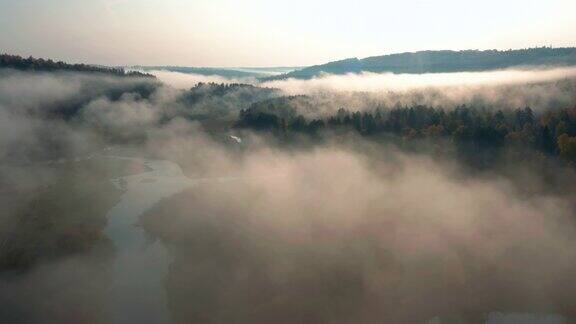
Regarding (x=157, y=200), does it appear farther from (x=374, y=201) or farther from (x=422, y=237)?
(x=422, y=237)

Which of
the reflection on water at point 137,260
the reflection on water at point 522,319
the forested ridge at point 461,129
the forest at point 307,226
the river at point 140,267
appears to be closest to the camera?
the reflection on water at point 522,319

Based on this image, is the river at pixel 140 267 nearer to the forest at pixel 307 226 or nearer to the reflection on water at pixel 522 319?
the reflection on water at pixel 522 319

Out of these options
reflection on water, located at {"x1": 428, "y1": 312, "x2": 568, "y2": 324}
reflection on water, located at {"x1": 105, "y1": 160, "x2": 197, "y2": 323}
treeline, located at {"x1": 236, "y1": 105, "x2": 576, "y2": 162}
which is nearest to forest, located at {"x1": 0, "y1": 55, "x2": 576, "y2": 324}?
reflection on water, located at {"x1": 105, "y1": 160, "x2": 197, "y2": 323}

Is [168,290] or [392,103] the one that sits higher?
[392,103]

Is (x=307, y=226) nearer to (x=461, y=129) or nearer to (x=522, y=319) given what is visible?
(x=522, y=319)

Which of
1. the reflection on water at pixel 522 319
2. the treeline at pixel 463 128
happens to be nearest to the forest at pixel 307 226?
the treeline at pixel 463 128

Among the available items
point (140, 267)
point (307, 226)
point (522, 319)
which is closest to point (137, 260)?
point (140, 267)

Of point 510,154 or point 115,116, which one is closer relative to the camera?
point 510,154

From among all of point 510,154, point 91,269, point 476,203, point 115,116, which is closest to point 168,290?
point 91,269

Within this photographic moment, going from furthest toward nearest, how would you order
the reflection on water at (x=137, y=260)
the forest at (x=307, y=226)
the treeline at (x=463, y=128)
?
the treeline at (x=463, y=128) < the forest at (x=307, y=226) < the reflection on water at (x=137, y=260)
